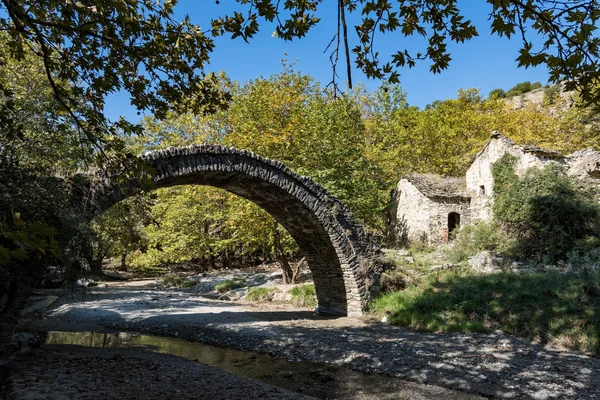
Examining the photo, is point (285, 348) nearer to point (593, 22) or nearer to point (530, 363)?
point (530, 363)

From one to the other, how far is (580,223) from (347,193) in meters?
7.87

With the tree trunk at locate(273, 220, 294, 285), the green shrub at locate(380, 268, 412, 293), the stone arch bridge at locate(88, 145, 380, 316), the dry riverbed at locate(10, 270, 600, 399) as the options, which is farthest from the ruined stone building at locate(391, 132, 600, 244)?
the dry riverbed at locate(10, 270, 600, 399)

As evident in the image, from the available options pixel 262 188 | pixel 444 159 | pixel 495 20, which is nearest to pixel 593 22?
pixel 495 20

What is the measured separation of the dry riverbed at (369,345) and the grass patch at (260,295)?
110 cm

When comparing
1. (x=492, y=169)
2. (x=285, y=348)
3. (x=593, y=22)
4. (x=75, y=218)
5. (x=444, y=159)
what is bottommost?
(x=285, y=348)

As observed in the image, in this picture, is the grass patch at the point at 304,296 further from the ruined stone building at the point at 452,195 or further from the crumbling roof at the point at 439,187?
the crumbling roof at the point at 439,187

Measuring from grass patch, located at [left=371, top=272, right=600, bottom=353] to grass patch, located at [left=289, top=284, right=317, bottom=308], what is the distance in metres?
2.90

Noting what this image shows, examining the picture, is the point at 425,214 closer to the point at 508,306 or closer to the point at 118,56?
the point at 508,306

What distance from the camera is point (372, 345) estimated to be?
25.6ft

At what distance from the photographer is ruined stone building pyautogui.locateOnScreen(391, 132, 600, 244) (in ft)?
55.5

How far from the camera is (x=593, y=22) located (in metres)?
2.67

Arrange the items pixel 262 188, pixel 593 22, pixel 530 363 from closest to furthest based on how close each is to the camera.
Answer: pixel 593 22 → pixel 530 363 → pixel 262 188

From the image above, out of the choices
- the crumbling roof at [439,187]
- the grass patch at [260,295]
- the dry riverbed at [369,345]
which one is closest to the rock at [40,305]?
the dry riverbed at [369,345]

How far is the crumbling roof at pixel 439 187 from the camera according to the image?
20.4m
